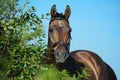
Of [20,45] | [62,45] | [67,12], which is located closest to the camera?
[20,45]

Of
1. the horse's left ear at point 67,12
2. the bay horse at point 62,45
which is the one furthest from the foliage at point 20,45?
the horse's left ear at point 67,12

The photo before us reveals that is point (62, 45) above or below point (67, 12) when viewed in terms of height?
below

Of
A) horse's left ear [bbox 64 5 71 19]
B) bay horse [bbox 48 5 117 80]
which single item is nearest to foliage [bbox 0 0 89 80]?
bay horse [bbox 48 5 117 80]

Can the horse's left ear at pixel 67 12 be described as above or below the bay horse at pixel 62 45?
above

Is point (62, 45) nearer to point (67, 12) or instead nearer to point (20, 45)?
point (67, 12)

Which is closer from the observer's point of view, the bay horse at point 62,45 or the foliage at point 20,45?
the foliage at point 20,45

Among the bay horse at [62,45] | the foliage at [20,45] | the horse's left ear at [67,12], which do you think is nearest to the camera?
the foliage at [20,45]

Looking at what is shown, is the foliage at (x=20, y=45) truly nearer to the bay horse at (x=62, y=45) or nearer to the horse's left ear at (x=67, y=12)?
the bay horse at (x=62, y=45)

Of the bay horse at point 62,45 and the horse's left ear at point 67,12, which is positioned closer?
the bay horse at point 62,45

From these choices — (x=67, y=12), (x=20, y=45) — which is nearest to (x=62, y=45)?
(x=67, y=12)

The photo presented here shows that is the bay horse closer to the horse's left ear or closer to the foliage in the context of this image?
the horse's left ear

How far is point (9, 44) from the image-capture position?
10.6 feet

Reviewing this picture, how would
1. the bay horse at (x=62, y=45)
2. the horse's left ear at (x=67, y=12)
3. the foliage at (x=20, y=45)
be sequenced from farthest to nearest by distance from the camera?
1. the horse's left ear at (x=67, y=12)
2. the bay horse at (x=62, y=45)
3. the foliage at (x=20, y=45)

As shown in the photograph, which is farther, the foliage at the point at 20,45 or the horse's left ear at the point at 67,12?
the horse's left ear at the point at 67,12
